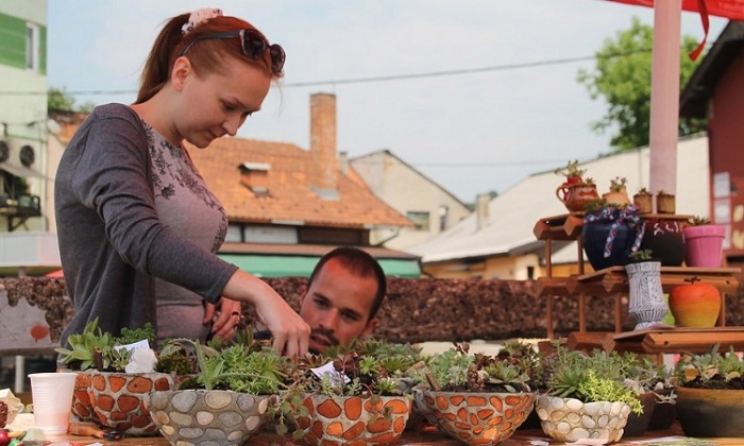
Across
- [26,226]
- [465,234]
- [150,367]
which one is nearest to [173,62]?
[150,367]

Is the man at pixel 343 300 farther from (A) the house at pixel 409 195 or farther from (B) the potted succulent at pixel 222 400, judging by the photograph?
(A) the house at pixel 409 195

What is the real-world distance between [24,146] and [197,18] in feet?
53.1

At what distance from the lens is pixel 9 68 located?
44.4ft

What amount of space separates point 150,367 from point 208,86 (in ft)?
2.07

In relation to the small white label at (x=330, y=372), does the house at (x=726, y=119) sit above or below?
above

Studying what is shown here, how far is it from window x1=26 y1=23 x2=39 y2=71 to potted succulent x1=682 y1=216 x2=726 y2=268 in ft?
29.2

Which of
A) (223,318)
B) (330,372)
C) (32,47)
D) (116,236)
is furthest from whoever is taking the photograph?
(32,47)

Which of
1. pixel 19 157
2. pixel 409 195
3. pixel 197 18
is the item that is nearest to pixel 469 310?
pixel 197 18

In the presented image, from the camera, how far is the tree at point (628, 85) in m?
31.0

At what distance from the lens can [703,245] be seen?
3.35 meters

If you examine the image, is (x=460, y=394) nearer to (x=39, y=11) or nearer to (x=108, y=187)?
(x=108, y=187)

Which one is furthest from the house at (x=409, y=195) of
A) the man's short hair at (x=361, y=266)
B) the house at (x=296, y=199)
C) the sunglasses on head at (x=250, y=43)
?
the sunglasses on head at (x=250, y=43)

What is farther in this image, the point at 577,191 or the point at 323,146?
the point at 323,146

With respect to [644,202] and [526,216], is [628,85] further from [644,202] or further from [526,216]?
[644,202]
